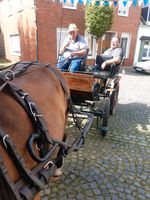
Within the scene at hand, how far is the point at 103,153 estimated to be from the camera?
3186 mm

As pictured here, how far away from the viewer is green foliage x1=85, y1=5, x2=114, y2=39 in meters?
9.76

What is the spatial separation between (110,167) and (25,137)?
6.41 feet

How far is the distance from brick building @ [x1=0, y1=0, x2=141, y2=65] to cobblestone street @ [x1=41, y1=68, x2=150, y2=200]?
6.08 metres

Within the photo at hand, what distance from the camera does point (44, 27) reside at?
415 inches

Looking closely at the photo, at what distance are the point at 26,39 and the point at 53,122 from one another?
11.1 meters

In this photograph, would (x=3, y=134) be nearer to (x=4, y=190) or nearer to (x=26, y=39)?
(x=4, y=190)

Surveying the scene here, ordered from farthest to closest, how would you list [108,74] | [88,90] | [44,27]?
[44,27] → [108,74] → [88,90]

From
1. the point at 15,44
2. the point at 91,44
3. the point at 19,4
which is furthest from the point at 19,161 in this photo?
the point at 15,44

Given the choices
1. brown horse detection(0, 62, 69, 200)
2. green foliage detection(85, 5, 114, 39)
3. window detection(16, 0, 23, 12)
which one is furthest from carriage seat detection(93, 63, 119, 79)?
window detection(16, 0, 23, 12)

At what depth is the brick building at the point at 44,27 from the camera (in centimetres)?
1034

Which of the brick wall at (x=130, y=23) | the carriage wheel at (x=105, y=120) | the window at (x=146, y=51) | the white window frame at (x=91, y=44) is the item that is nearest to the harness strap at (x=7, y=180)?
the carriage wheel at (x=105, y=120)

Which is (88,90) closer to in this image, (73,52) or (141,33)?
(73,52)

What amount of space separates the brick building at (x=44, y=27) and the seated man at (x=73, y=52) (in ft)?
15.0

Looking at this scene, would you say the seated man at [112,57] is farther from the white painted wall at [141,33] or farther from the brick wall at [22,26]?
the white painted wall at [141,33]
